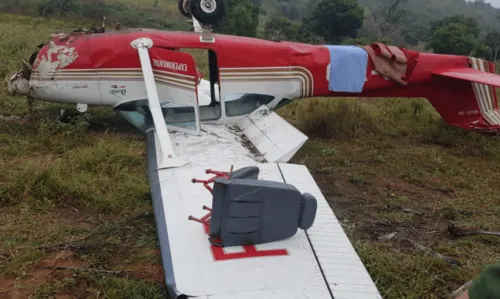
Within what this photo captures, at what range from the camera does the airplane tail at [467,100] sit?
26.9ft

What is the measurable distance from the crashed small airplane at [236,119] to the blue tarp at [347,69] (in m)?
0.02

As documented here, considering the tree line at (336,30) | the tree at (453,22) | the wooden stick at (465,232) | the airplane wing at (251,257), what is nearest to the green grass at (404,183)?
the wooden stick at (465,232)

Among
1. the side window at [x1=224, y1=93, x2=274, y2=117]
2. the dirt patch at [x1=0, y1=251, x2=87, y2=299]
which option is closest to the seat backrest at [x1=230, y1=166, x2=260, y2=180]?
the dirt patch at [x1=0, y1=251, x2=87, y2=299]

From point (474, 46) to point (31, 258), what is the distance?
1123 inches

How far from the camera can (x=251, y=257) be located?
11.0 ft

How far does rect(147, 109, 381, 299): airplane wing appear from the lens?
3.02 metres

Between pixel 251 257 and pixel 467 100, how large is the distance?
21.5 ft

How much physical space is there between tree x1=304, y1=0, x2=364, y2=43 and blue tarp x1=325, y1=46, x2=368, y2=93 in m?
27.5

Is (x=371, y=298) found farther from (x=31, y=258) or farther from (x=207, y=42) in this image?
(x=207, y=42)

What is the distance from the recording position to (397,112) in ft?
32.9

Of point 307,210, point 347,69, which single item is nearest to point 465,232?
point 307,210

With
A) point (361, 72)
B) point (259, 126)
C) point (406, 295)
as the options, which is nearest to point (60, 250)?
point (406, 295)

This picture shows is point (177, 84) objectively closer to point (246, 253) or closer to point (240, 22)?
point (246, 253)

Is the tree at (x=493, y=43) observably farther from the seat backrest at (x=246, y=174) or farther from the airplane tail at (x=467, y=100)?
the seat backrest at (x=246, y=174)
